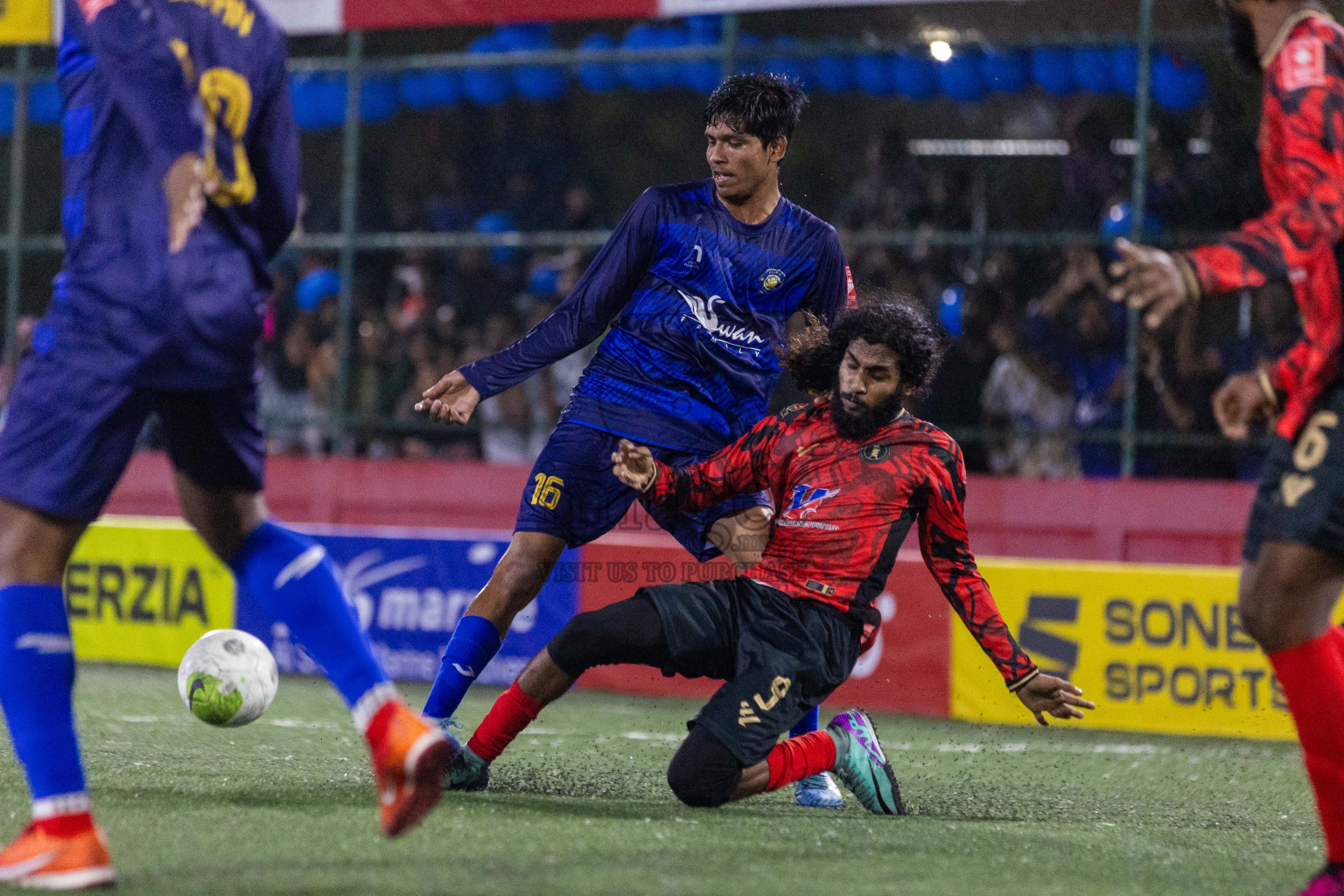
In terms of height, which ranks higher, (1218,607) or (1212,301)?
(1212,301)

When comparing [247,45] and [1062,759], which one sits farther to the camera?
[1062,759]

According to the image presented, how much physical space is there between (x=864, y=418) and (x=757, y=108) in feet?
3.60

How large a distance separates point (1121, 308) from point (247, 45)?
7.12m

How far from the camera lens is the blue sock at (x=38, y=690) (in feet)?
10.4

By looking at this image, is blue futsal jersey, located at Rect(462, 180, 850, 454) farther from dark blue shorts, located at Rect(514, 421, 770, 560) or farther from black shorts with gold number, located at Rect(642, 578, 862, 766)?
black shorts with gold number, located at Rect(642, 578, 862, 766)

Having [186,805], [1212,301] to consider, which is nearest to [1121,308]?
[1212,301]

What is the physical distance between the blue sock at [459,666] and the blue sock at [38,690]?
159 centimetres

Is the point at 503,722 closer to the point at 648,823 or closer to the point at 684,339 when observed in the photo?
the point at 648,823

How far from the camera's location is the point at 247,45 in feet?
11.2

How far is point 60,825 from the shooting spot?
3141 mm

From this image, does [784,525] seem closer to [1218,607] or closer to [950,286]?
[1218,607]

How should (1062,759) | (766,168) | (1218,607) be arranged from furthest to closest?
(1218,607), (1062,759), (766,168)

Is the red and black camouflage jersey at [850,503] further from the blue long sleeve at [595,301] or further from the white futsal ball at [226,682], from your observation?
the white futsal ball at [226,682]

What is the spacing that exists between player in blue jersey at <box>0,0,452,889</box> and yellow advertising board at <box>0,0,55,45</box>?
8214mm
